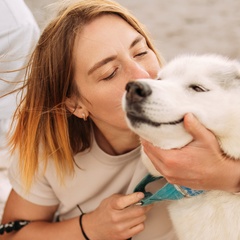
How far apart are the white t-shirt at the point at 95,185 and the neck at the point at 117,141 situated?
23 mm

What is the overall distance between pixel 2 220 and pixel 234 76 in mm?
831

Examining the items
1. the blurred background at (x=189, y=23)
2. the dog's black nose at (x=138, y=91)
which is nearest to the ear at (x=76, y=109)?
the dog's black nose at (x=138, y=91)

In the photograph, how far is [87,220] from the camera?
1134mm

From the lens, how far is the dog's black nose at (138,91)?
78 cm

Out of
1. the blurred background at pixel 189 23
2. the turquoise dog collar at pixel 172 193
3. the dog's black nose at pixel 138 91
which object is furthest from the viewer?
the blurred background at pixel 189 23

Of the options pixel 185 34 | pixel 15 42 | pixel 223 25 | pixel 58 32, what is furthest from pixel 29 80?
pixel 223 25

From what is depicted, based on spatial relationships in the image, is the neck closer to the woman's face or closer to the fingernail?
the woman's face

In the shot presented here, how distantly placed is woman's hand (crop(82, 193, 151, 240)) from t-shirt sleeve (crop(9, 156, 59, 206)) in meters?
0.18

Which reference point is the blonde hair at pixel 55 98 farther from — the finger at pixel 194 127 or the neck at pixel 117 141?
the finger at pixel 194 127

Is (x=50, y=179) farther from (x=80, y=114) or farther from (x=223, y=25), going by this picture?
(x=223, y=25)

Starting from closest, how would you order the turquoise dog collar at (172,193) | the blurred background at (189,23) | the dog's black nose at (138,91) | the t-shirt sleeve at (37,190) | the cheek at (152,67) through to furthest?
the dog's black nose at (138,91), the turquoise dog collar at (172,193), the cheek at (152,67), the t-shirt sleeve at (37,190), the blurred background at (189,23)

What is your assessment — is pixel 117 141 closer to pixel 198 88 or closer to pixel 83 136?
pixel 83 136

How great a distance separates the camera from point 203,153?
845mm

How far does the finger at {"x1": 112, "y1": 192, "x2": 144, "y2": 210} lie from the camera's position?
997 mm
